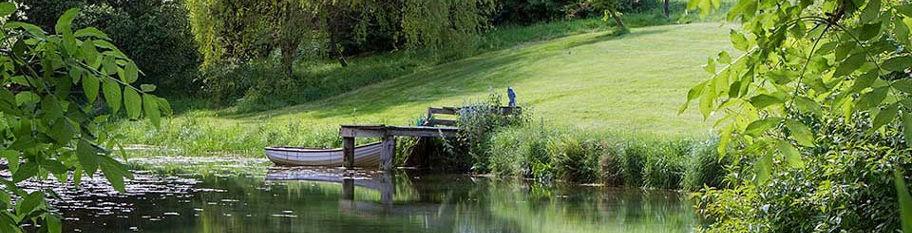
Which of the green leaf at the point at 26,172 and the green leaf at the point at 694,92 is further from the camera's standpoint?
the green leaf at the point at 694,92

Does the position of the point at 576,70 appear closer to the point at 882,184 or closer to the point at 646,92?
the point at 646,92

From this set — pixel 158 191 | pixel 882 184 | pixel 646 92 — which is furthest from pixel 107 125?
pixel 646 92

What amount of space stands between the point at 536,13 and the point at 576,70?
12.4m

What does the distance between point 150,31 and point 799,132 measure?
38.8 meters

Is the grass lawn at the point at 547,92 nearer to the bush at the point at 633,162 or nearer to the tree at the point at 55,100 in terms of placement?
the bush at the point at 633,162

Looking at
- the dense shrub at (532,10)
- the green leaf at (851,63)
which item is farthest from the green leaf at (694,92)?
the dense shrub at (532,10)

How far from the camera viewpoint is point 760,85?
307cm

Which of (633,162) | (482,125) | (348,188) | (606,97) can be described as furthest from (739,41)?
(606,97)

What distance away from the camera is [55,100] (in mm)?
2408

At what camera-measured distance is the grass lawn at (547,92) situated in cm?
2797

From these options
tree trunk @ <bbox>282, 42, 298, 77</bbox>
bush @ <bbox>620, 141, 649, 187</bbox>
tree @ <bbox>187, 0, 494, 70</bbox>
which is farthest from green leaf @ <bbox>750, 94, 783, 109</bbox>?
tree trunk @ <bbox>282, 42, 298, 77</bbox>

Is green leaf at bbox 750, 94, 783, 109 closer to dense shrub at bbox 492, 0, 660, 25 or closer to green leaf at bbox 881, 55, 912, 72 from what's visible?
green leaf at bbox 881, 55, 912, 72

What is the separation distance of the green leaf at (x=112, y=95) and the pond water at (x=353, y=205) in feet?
36.3

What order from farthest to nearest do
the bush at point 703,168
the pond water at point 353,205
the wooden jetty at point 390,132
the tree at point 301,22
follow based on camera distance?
→ the tree at point 301,22, the wooden jetty at point 390,132, the bush at point 703,168, the pond water at point 353,205
